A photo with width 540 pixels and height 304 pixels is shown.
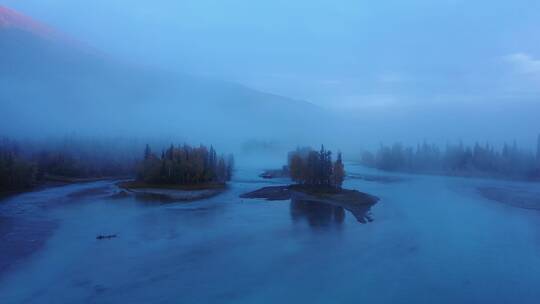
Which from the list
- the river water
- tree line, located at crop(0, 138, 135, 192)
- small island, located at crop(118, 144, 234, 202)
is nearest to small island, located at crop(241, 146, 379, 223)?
the river water

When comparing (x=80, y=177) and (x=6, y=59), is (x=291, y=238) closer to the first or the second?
(x=80, y=177)

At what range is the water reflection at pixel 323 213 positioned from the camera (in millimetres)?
17570

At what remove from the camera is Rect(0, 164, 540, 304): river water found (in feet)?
29.7

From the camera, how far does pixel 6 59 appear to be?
10544cm

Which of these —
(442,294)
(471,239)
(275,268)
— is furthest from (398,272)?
(471,239)

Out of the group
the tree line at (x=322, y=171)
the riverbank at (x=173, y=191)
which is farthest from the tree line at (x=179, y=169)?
the tree line at (x=322, y=171)

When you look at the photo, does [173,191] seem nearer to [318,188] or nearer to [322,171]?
[318,188]

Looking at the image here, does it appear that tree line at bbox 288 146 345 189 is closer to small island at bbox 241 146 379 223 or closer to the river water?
small island at bbox 241 146 379 223

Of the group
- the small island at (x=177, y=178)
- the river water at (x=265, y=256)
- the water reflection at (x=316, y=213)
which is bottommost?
the river water at (x=265, y=256)

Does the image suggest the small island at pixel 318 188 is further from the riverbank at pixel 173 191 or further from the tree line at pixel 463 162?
the tree line at pixel 463 162

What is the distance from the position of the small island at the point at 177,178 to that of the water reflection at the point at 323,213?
7.08m

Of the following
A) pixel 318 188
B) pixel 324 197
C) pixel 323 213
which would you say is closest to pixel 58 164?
pixel 318 188

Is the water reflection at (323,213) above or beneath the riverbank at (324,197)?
beneath

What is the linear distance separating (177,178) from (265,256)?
19.7 m
